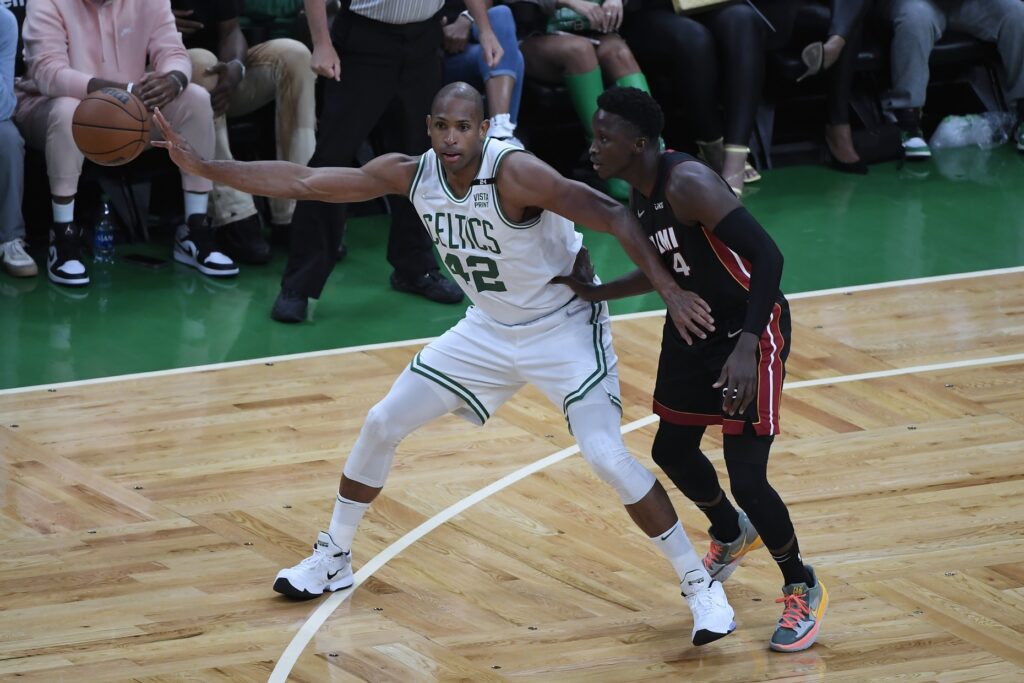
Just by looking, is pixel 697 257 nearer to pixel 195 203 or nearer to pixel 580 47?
pixel 195 203

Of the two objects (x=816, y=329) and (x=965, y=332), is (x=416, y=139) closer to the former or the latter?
(x=816, y=329)

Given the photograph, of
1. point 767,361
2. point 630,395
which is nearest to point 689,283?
point 767,361

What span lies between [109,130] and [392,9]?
1425 mm

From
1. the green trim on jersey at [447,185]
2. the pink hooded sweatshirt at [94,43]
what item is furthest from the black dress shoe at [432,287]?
the green trim on jersey at [447,185]

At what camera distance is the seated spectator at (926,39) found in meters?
9.84

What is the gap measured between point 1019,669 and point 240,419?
3.22m

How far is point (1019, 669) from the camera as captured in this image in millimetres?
4289

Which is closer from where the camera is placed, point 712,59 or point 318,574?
point 318,574

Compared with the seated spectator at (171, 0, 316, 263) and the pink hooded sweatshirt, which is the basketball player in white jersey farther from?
the seated spectator at (171, 0, 316, 263)

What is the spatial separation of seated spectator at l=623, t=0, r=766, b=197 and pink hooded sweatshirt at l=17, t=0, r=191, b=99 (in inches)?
112

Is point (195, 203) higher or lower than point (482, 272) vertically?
lower

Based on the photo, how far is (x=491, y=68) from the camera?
8094 mm

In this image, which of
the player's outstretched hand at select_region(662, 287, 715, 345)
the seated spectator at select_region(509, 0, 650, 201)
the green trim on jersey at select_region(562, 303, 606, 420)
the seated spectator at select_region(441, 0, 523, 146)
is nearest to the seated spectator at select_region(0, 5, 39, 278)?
the seated spectator at select_region(441, 0, 523, 146)

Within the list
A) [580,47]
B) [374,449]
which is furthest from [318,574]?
[580,47]
